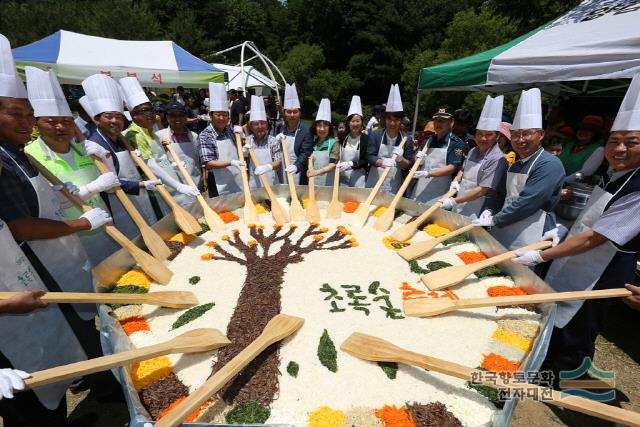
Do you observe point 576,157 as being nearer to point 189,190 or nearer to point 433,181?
point 433,181

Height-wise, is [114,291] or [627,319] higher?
[114,291]

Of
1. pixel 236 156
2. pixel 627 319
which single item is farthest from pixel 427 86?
pixel 627 319

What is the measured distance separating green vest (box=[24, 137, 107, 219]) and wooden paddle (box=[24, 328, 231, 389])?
1.74m

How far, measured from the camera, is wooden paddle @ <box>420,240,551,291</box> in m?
3.10

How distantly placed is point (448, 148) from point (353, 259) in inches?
103

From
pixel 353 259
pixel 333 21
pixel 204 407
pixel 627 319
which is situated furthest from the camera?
pixel 333 21

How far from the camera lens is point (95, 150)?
3.65 metres

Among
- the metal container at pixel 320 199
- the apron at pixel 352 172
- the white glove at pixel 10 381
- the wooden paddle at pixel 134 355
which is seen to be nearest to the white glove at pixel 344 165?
the apron at pixel 352 172

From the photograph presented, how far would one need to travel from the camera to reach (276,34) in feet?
183

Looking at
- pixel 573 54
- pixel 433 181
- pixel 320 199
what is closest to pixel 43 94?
pixel 320 199

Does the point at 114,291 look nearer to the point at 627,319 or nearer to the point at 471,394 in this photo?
the point at 471,394

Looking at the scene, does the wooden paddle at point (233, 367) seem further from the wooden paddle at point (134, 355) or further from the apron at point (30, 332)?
the apron at point (30, 332)

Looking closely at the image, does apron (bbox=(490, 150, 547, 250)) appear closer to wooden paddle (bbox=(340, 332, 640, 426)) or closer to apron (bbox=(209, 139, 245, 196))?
wooden paddle (bbox=(340, 332, 640, 426))

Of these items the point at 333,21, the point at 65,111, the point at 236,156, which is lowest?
the point at 236,156
